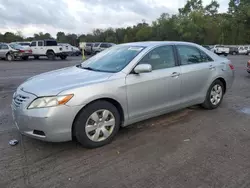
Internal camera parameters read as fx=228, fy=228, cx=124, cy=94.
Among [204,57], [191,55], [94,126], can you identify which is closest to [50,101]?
[94,126]

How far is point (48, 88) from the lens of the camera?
3152 millimetres

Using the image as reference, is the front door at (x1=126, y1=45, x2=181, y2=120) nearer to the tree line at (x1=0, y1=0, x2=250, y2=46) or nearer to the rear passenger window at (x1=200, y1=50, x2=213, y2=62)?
the rear passenger window at (x1=200, y1=50, x2=213, y2=62)

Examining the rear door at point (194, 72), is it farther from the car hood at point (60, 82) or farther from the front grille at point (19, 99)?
the front grille at point (19, 99)

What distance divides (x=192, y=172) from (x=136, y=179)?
705mm

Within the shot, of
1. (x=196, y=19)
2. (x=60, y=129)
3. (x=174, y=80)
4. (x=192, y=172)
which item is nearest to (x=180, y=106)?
(x=174, y=80)

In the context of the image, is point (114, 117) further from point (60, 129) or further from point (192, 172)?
point (192, 172)

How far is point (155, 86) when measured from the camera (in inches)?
152

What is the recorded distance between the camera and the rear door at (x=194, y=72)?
4.36 m

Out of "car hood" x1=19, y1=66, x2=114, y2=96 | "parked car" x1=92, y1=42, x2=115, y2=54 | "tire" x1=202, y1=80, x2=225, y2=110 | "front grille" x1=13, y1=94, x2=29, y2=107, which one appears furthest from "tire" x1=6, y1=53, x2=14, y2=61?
"tire" x1=202, y1=80, x2=225, y2=110

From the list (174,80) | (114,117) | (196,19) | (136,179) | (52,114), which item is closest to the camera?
(136,179)

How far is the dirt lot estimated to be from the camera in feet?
8.71

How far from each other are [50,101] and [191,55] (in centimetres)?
298

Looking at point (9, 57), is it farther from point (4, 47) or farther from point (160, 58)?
point (160, 58)

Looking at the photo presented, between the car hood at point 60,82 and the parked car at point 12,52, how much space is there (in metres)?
18.8
